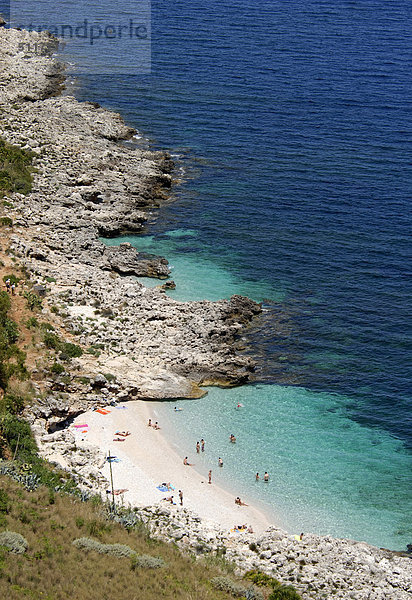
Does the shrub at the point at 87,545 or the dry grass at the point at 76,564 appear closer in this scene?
the dry grass at the point at 76,564

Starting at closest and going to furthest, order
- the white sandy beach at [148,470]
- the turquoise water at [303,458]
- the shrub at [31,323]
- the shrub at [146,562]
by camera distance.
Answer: the shrub at [146,562] < the white sandy beach at [148,470] < the turquoise water at [303,458] < the shrub at [31,323]

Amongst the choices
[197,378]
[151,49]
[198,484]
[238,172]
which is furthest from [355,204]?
[151,49]

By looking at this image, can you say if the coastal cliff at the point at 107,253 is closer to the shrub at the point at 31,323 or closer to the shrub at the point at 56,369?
the shrub at the point at 31,323

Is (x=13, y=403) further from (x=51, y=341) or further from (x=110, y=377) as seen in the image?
(x=110, y=377)

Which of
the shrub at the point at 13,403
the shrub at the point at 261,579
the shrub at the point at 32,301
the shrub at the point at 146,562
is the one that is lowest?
the shrub at the point at 261,579

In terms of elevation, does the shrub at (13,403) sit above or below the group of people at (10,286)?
below

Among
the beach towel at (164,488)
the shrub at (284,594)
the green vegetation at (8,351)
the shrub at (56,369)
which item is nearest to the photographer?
the shrub at (284,594)

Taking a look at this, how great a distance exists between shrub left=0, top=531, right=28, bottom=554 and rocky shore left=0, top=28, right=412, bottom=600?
984 centimetres

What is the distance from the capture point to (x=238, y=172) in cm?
9019

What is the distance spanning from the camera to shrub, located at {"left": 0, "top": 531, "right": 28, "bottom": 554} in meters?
32.5

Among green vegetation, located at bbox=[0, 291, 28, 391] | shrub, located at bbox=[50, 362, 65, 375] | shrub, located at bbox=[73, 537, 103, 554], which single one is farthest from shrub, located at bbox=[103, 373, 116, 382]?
shrub, located at bbox=[73, 537, 103, 554]

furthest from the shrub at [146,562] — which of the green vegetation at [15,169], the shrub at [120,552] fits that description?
the green vegetation at [15,169]

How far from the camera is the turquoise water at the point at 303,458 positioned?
152ft

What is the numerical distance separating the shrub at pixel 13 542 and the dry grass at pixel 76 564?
0.33 m
